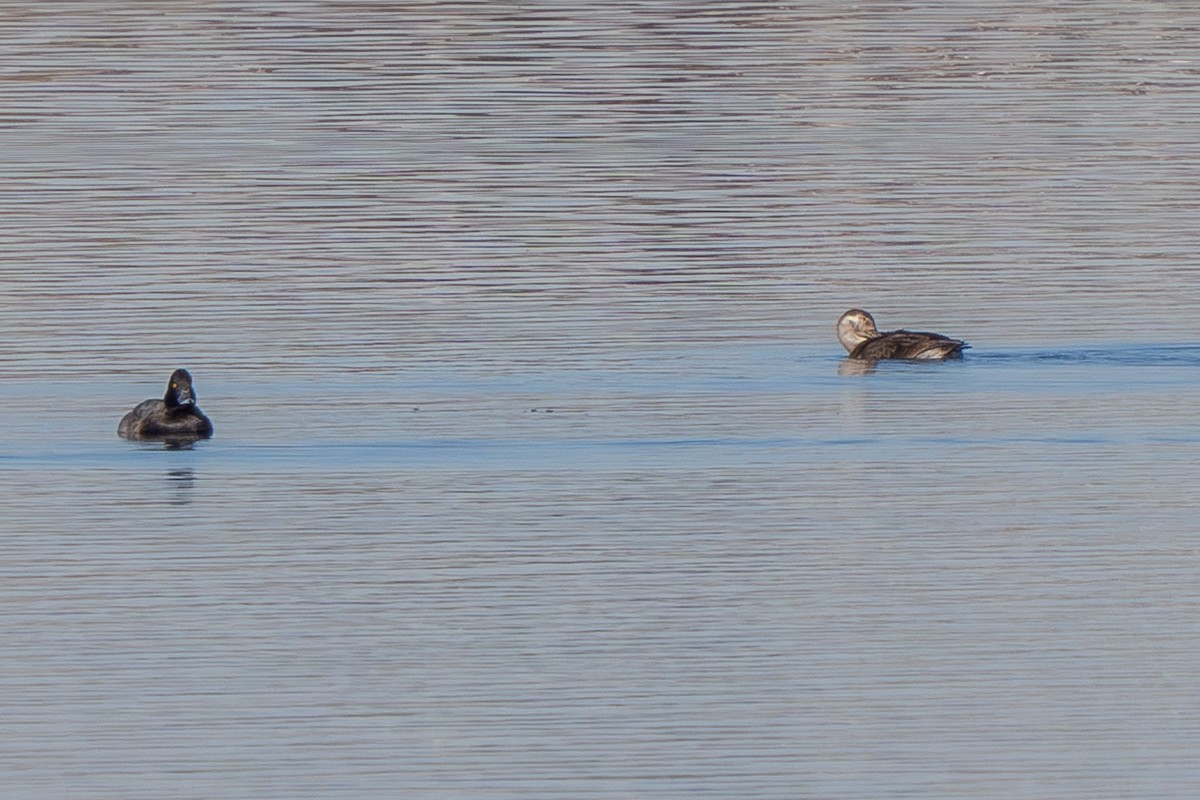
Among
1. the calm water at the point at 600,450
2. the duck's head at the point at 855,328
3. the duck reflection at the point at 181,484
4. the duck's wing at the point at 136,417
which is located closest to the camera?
the calm water at the point at 600,450

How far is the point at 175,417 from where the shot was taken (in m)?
18.2

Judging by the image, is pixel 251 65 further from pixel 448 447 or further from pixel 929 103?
pixel 448 447

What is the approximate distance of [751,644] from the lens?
1330cm

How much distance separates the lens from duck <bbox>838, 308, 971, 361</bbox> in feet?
67.7

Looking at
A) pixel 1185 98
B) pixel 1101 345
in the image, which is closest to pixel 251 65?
pixel 1185 98

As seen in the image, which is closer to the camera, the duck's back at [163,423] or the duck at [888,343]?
the duck's back at [163,423]

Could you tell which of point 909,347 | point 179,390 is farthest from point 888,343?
point 179,390

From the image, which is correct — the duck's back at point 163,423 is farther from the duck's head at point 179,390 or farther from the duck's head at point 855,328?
the duck's head at point 855,328

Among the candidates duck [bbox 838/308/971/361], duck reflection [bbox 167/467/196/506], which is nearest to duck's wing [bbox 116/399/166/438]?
duck reflection [bbox 167/467/196/506]

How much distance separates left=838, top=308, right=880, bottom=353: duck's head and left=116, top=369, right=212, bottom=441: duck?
459 cm

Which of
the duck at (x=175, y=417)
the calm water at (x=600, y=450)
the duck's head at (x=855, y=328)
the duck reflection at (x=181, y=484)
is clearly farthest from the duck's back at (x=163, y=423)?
the duck's head at (x=855, y=328)

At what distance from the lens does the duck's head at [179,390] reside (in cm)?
1816

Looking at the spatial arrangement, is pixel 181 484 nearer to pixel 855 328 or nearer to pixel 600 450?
pixel 600 450

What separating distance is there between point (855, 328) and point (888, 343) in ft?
1.18
